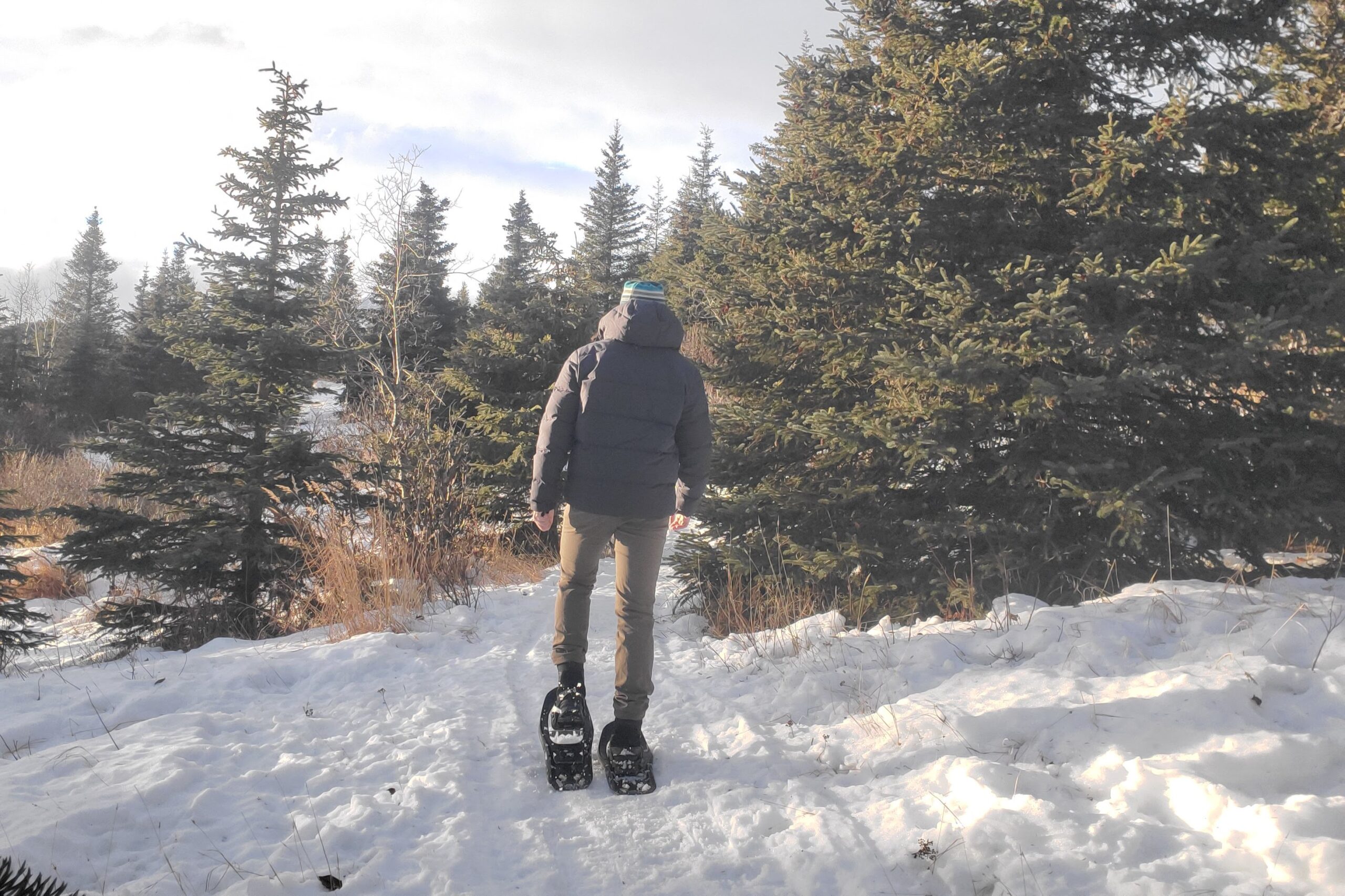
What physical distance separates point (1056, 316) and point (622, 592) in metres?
3.07

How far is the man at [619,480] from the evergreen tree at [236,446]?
5641mm

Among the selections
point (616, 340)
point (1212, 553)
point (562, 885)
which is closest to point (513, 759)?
point (562, 885)

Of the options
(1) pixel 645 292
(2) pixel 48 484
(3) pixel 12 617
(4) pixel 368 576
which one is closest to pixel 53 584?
(2) pixel 48 484

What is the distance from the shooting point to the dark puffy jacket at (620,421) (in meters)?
3.29

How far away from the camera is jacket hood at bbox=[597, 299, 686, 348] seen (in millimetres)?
3309

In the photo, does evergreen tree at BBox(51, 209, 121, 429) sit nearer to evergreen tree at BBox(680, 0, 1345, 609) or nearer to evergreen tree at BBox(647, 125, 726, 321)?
evergreen tree at BBox(647, 125, 726, 321)

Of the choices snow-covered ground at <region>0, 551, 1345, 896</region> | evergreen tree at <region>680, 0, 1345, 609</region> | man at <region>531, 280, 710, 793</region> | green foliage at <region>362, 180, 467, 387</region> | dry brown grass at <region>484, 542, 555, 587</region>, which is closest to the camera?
snow-covered ground at <region>0, 551, 1345, 896</region>

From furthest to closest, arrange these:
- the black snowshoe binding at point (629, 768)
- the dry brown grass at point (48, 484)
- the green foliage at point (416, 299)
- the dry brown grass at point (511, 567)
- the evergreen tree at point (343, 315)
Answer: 1. the dry brown grass at point (48, 484)
2. the green foliage at point (416, 299)
3. the evergreen tree at point (343, 315)
4. the dry brown grass at point (511, 567)
5. the black snowshoe binding at point (629, 768)

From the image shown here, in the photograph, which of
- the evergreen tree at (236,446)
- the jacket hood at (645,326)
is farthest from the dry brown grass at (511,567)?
the jacket hood at (645,326)

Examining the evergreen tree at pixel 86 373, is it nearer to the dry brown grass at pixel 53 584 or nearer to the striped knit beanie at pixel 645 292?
the dry brown grass at pixel 53 584

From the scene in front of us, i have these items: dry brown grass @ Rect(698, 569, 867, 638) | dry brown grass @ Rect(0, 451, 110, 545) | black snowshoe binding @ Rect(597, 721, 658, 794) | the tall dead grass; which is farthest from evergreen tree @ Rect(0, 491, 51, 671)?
dry brown grass @ Rect(0, 451, 110, 545)

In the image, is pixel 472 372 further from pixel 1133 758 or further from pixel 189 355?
pixel 1133 758

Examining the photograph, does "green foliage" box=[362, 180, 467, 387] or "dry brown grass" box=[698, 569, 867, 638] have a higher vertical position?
"green foliage" box=[362, 180, 467, 387]

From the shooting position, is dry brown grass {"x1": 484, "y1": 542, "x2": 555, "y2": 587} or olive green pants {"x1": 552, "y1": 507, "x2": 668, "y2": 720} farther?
dry brown grass {"x1": 484, "y1": 542, "x2": 555, "y2": 587}
